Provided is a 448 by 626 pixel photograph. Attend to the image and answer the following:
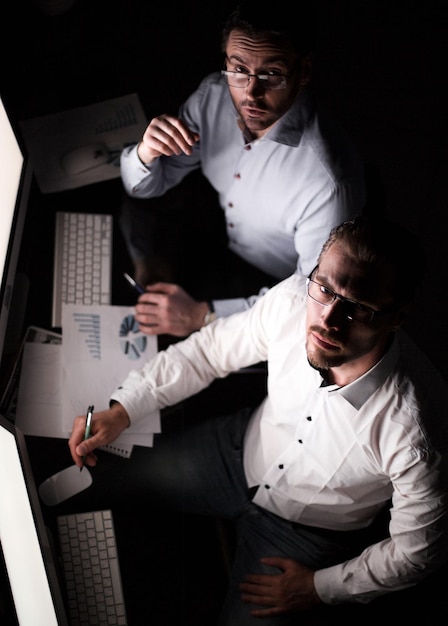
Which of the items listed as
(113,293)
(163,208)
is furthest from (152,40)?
(113,293)

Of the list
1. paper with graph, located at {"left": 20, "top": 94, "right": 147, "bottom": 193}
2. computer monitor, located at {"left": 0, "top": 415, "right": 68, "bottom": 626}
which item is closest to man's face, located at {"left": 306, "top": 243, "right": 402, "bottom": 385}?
computer monitor, located at {"left": 0, "top": 415, "right": 68, "bottom": 626}

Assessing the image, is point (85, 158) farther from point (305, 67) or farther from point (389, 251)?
point (389, 251)

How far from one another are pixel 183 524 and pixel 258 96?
0.97 meters

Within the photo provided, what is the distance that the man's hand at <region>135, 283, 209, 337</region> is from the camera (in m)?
1.61

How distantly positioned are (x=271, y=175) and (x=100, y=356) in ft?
1.93

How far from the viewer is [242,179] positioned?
1636mm

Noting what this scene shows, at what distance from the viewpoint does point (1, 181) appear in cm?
145

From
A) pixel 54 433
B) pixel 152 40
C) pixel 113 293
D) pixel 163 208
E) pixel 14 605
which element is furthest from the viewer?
pixel 152 40

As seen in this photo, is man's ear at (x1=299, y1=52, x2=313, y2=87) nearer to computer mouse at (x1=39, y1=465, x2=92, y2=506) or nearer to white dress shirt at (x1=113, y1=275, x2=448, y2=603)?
white dress shirt at (x1=113, y1=275, x2=448, y2=603)

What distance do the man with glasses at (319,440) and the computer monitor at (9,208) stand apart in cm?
32

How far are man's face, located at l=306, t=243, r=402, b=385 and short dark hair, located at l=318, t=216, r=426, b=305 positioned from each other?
1 cm

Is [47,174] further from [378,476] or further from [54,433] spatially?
[378,476]

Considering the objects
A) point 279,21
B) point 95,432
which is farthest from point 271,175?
point 95,432

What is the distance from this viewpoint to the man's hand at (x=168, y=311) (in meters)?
1.61
